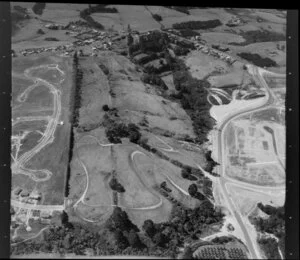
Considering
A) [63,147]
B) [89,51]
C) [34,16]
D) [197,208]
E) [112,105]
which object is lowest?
[197,208]

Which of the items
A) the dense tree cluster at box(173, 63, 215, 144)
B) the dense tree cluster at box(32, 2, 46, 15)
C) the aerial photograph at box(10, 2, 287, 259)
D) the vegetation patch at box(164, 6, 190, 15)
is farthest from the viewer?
the dense tree cluster at box(173, 63, 215, 144)

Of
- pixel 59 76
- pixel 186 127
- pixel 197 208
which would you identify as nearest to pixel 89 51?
pixel 59 76

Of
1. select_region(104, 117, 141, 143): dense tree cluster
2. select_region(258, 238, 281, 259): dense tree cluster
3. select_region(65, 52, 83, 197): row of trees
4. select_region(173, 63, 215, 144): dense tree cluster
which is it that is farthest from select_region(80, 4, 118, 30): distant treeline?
select_region(258, 238, 281, 259): dense tree cluster

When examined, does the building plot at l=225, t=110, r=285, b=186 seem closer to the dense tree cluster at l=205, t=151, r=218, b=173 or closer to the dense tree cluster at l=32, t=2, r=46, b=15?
the dense tree cluster at l=205, t=151, r=218, b=173

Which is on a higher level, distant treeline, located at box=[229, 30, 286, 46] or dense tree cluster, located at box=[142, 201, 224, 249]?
distant treeline, located at box=[229, 30, 286, 46]

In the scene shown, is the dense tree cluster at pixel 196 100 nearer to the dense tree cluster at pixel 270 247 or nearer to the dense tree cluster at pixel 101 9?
the dense tree cluster at pixel 101 9

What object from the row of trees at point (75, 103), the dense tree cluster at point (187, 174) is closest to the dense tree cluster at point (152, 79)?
the row of trees at point (75, 103)

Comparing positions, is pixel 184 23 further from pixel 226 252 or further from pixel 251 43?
pixel 226 252
